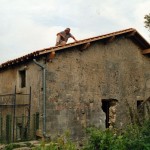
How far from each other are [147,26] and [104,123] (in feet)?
15.4

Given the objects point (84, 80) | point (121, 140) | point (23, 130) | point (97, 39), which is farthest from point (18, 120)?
point (121, 140)

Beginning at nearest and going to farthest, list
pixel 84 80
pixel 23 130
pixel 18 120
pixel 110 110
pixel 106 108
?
pixel 23 130 < pixel 18 120 < pixel 84 80 < pixel 110 110 < pixel 106 108

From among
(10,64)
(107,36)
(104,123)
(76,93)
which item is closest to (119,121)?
(104,123)

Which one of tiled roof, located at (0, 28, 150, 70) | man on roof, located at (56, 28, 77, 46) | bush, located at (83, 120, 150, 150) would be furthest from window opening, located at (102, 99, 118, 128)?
bush, located at (83, 120, 150, 150)

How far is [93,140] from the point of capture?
7.44m

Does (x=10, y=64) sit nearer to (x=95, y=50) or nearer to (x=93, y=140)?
(x=95, y=50)

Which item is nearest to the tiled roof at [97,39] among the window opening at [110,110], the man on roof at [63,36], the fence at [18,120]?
the fence at [18,120]

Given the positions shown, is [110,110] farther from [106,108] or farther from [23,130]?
[23,130]

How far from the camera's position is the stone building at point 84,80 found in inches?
460

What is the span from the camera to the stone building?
38.3 feet

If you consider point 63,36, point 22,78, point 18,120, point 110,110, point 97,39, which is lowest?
point 18,120

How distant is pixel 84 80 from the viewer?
12938 mm

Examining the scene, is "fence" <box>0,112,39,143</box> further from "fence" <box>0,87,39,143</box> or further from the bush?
the bush

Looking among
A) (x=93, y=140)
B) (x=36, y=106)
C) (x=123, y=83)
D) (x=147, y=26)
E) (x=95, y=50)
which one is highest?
(x=147, y=26)
